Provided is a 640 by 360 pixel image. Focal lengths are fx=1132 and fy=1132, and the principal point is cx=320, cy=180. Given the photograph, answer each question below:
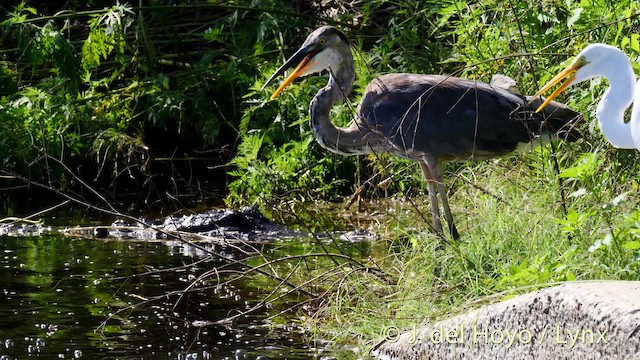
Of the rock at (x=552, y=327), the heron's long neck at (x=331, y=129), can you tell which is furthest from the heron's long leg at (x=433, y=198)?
the rock at (x=552, y=327)

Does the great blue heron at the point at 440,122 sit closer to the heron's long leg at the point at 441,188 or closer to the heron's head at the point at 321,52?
the heron's long leg at the point at 441,188

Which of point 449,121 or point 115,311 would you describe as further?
Result: point 449,121

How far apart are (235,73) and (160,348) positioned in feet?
17.7

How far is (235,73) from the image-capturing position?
34.9 feet

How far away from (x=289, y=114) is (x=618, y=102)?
17.2 feet

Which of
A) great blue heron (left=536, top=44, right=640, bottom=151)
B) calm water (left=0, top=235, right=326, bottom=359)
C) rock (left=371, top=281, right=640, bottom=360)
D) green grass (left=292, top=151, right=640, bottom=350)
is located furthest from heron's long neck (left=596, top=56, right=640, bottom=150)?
calm water (left=0, top=235, right=326, bottom=359)

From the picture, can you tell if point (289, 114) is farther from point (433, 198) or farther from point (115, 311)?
point (115, 311)

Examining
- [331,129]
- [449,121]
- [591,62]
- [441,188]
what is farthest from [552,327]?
[331,129]

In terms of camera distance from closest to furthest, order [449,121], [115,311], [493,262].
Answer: [493,262] → [115,311] → [449,121]

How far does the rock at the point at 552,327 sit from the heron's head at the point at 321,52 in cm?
312

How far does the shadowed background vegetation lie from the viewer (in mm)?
6035

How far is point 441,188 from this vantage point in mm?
6859

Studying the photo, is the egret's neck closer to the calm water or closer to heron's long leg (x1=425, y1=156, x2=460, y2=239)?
heron's long leg (x1=425, y1=156, x2=460, y2=239)

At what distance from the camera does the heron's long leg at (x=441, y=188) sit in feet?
21.4
